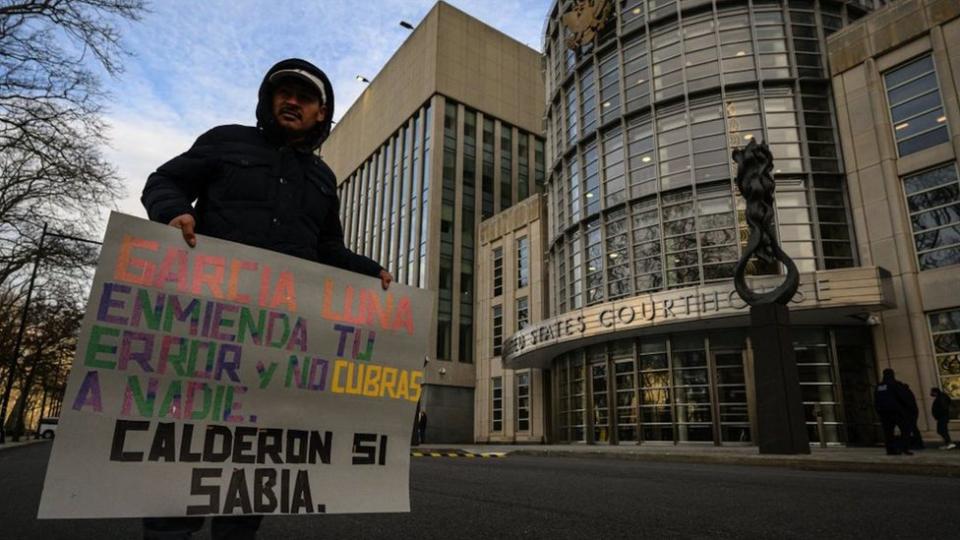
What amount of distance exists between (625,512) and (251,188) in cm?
422

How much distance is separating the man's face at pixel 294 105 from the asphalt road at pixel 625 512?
9.04 ft

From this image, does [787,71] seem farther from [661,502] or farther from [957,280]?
[661,502]

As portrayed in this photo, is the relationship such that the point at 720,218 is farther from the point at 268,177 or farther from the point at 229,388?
the point at 229,388

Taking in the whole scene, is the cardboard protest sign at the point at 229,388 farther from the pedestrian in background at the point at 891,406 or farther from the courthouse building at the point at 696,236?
the courthouse building at the point at 696,236

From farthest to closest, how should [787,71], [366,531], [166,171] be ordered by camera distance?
1. [787,71]
2. [366,531]
3. [166,171]

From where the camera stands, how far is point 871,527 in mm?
4500

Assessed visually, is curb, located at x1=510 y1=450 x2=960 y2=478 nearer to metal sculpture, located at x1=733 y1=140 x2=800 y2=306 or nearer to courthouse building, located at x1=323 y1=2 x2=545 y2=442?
metal sculpture, located at x1=733 y1=140 x2=800 y2=306

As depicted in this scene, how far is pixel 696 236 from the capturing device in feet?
74.5

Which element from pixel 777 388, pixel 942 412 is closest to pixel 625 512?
pixel 777 388

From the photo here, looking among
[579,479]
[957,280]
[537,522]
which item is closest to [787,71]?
[957,280]

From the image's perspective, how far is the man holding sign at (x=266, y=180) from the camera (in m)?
2.46

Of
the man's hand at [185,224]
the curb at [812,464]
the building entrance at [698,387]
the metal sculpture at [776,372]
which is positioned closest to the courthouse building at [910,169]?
the building entrance at [698,387]

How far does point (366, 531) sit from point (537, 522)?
133 cm

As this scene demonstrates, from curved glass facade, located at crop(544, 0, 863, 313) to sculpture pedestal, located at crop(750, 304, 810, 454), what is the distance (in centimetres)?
895
